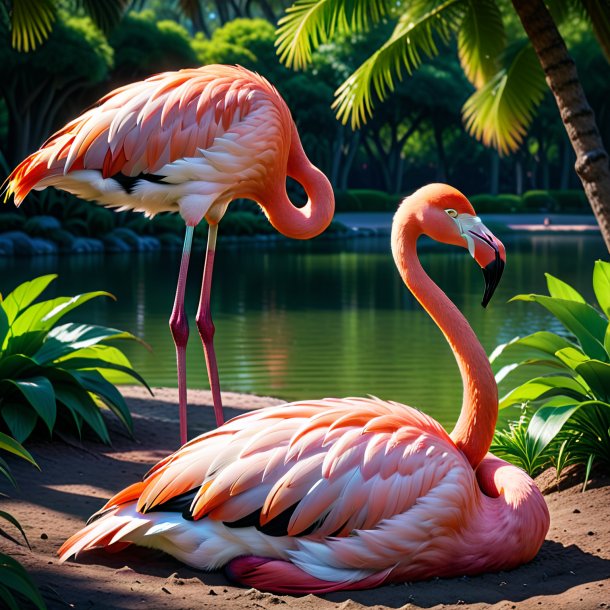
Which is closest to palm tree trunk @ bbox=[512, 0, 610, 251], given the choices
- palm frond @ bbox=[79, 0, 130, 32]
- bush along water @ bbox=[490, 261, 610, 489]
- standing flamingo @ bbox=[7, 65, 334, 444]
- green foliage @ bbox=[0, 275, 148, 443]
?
bush along water @ bbox=[490, 261, 610, 489]

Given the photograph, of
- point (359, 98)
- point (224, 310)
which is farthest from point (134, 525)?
point (224, 310)

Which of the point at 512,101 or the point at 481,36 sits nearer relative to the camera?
the point at 481,36

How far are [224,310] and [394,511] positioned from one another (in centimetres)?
1177

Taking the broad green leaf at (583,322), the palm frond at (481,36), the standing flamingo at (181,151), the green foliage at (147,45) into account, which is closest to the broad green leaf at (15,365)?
the standing flamingo at (181,151)

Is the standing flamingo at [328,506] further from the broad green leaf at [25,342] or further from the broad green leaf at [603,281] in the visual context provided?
the broad green leaf at [25,342]

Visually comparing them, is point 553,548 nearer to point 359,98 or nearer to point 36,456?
point 36,456

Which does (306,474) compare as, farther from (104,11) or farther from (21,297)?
(104,11)

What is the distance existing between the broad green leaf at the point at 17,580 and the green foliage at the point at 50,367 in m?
2.62

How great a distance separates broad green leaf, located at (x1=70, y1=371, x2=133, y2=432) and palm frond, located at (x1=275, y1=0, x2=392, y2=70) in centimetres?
402

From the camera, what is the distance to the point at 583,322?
5.14 m

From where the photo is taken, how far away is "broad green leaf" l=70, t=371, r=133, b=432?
602cm

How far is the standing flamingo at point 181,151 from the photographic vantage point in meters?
5.85

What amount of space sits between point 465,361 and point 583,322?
3.95 feet

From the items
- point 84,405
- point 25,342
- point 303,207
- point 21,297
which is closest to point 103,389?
point 84,405
